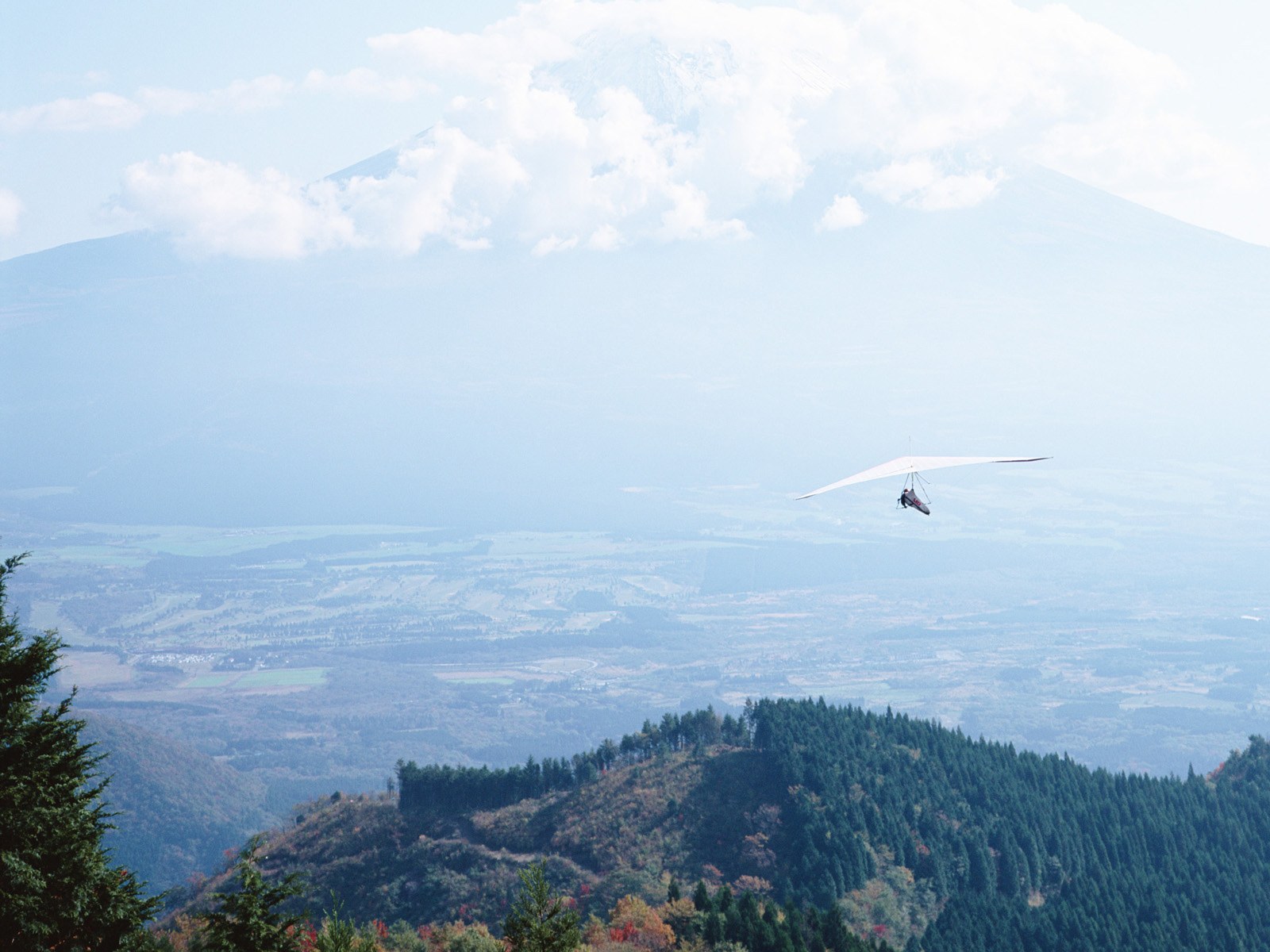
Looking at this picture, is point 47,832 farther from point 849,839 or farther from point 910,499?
point 849,839

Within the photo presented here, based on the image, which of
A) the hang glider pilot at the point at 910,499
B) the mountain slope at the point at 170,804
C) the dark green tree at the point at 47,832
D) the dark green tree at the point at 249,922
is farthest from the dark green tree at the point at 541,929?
the mountain slope at the point at 170,804

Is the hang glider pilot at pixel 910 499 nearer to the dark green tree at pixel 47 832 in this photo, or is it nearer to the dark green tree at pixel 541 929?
the dark green tree at pixel 541 929

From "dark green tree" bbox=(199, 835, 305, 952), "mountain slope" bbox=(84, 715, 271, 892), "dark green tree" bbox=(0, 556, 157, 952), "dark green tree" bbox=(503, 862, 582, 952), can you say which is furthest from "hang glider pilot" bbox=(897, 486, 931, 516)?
"mountain slope" bbox=(84, 715, 271, 892)

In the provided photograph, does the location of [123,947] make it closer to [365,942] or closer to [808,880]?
[365,942]

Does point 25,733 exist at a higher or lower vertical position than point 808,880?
higher

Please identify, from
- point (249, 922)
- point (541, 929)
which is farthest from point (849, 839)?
point (249, 922)

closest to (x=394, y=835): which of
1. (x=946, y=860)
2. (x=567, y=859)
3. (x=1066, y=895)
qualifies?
(x=567, y=859)
